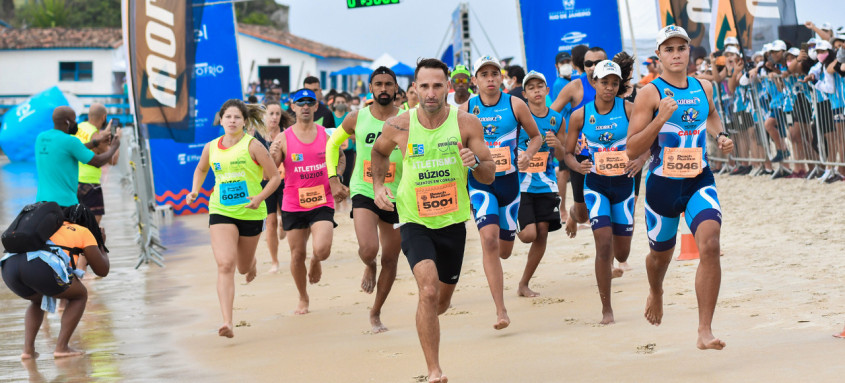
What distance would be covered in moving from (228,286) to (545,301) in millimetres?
2506

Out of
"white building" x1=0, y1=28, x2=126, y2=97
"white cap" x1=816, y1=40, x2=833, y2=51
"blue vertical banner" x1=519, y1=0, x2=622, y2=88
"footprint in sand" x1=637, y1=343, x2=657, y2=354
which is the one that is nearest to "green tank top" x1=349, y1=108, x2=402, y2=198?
"footprint in sand" x1=637, y1=343, x2=657, y2=354

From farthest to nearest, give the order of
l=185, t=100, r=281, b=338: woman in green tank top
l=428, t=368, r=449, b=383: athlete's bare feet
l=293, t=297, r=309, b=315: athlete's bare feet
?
1. l=293, t=297, r=309, b=315: athlete's bare feet
2. l=185, t=100, r=281, b=338: woman in green tank top
3. l=428, t=368, r=449, b=383: athlete's bare feet

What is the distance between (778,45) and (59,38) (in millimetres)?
57647

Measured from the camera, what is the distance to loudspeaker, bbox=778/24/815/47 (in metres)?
14.8

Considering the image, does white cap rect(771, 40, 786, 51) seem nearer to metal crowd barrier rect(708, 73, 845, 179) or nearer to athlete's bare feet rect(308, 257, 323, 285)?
metal crowd barrier rect(708, 73, 845, 179)

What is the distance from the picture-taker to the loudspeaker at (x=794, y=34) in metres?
14.8

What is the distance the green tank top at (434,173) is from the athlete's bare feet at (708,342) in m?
1.49

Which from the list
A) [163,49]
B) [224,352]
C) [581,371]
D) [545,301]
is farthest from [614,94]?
[163,49]

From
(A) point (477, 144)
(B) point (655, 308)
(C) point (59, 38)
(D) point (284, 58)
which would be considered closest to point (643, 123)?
(A) point (477, 144)

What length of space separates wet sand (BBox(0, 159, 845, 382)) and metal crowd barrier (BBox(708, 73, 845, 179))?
1.99 m

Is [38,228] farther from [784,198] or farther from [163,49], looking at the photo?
[784,198]

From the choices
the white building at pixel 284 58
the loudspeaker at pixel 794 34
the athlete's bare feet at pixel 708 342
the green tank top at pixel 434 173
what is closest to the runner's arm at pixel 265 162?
the green tank top at pixel 434 173

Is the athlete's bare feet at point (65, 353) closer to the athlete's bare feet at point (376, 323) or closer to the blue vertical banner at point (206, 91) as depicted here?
the athlete's bare feet at point (376, 323)

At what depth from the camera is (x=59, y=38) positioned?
66.1 metres
